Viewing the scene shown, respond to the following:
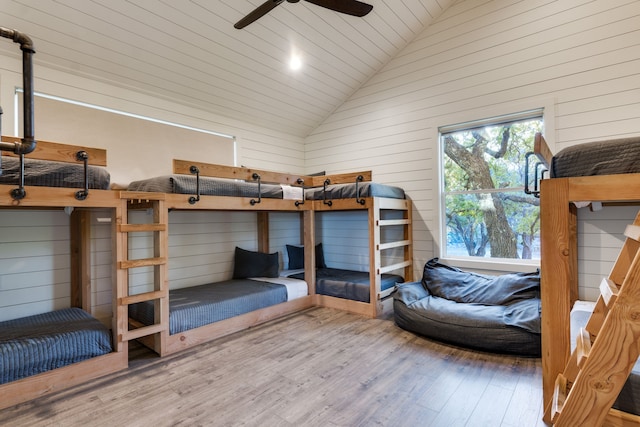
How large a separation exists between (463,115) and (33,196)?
12.4 feet

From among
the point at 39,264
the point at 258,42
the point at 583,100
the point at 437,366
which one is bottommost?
the point at 437,366

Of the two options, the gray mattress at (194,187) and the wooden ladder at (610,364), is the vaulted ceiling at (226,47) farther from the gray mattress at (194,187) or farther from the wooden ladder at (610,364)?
the wooden ladder at (610,364)

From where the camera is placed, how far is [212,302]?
9.43 feet

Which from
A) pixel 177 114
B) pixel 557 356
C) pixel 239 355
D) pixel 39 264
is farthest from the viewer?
pixel 177 114

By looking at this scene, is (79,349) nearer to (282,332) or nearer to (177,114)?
(282,332)

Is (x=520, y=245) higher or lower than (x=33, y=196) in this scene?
lower

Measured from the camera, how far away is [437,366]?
7.44ft

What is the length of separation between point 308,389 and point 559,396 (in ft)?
4.26

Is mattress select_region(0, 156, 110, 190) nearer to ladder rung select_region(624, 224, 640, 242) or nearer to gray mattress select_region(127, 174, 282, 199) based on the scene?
gray mattress select_region(127, 174, 282, 199)

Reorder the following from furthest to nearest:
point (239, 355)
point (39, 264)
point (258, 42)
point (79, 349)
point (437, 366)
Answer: point (258, 42), point (39, 264), point (239, 355), point (437, 366), point (79, 349)

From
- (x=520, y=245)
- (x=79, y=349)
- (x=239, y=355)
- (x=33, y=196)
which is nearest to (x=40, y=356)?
(x=79, y=349)

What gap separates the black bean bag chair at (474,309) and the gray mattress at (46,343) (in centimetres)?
245

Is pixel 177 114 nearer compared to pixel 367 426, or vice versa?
pixel 367 426

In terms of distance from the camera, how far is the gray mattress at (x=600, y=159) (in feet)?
4.59
